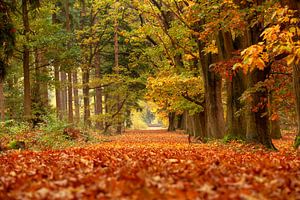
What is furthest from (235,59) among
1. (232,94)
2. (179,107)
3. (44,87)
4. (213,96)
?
(44,87)

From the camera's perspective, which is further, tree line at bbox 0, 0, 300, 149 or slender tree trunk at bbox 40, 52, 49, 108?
slender tree trunk at bbox 40, 52, 49, 108

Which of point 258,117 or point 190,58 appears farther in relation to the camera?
point 190,58

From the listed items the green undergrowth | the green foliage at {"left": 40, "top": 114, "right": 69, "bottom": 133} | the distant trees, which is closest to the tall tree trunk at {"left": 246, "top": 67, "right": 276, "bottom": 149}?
the distant trees

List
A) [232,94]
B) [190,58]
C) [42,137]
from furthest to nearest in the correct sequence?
[190,58] → [42,137] → [232,94]

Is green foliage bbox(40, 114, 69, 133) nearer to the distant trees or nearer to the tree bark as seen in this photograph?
the tree bark

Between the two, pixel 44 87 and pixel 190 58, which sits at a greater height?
pixel 190 58

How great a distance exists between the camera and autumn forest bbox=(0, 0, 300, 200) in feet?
14.6

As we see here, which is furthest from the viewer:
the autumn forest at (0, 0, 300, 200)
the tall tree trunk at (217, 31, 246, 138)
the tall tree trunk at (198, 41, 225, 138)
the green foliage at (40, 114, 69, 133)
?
the tall tree trunk at (198, 41, 225, 138)

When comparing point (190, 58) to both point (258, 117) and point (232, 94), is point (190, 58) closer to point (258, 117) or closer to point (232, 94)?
point (232, 94)

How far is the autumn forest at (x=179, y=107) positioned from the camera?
4465 millimetres

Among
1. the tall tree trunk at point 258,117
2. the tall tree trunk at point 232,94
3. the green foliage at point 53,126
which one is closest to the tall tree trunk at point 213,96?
the tall tree trunk at point 232,94

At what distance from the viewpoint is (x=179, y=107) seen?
858 inches

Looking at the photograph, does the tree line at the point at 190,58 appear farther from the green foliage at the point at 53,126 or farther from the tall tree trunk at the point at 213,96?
the green foliage at the point at 53,126

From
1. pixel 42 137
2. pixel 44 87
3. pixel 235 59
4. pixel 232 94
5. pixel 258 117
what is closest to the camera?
pixel 235 59
